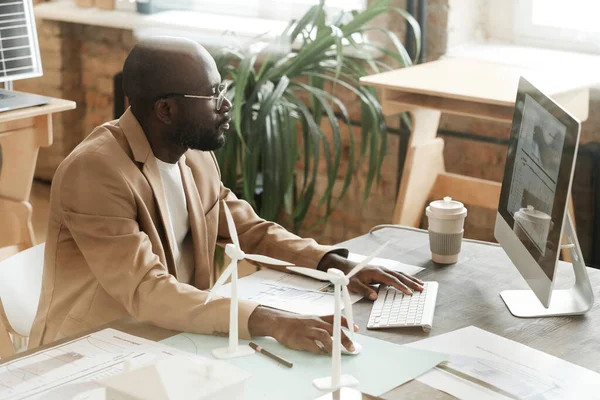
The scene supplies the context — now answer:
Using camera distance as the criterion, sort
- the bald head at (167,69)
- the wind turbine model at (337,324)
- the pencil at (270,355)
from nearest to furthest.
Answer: the wind turbine model at (337,324)
the pencil at (270,355)
the bald head at (167,69)

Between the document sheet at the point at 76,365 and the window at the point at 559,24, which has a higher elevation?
the window at the point at 559,24

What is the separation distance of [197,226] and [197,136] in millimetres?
228

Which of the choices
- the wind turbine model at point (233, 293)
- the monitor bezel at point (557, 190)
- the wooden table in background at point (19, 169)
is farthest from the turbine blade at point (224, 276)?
the wooden table in background at point (19, 169)

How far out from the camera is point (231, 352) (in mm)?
1601

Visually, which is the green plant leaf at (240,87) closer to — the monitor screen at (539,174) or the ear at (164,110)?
the ear at (164,110)

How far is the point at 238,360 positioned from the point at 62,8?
3.86m

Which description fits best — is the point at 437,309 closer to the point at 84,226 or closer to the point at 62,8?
the point at 84,226

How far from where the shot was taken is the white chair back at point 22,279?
222 cm

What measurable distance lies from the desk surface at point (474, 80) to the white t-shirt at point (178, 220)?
4.06 ft

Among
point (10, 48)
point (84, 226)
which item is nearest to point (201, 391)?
point (84, 226)

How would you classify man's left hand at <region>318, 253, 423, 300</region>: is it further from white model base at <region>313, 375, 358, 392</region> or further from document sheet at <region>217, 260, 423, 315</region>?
white model base at <region>313, 375, 358, 392</region>

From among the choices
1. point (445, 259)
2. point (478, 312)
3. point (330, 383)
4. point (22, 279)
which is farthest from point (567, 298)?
point (22, 279)

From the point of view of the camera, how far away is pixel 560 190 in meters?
1.66

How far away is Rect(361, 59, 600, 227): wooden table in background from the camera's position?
3.05m
